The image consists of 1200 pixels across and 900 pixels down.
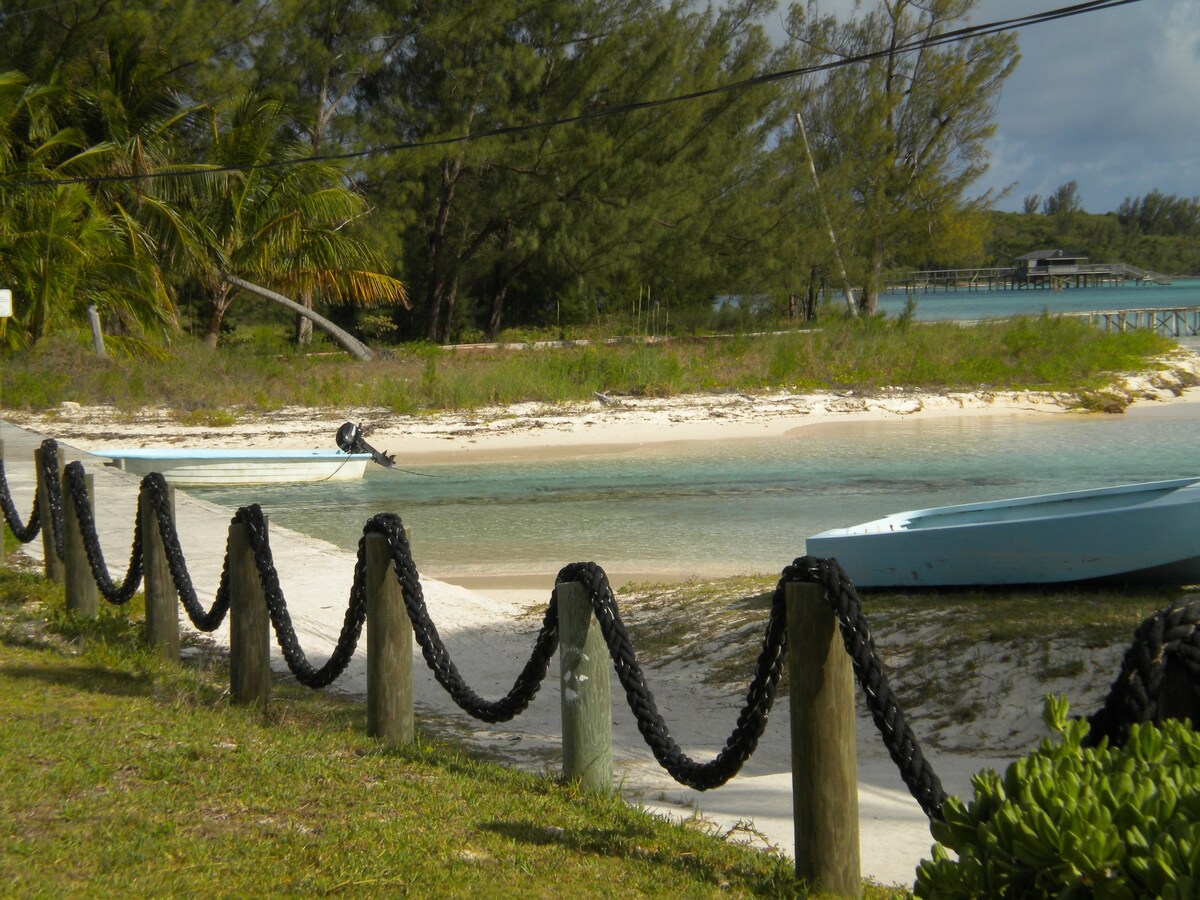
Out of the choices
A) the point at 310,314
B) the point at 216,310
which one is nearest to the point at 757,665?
the point at 310,314

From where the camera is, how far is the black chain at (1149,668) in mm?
2559

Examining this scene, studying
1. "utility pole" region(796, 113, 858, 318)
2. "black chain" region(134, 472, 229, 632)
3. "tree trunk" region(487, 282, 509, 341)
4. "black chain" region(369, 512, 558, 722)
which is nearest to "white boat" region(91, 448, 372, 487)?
"black chain" region(134, 472, 229, 632)

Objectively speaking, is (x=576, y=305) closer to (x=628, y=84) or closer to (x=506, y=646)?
(x=628, y=84)

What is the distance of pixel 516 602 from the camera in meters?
10.4

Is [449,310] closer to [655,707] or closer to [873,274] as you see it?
[873,274]

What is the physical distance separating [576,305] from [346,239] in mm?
9788

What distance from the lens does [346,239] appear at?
26109 millimetres

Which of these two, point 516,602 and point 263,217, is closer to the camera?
point 516,602

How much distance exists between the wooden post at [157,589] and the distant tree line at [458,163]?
16967 millimetres

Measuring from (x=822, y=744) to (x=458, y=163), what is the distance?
2966 cm

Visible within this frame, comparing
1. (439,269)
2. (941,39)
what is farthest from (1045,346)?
(941,39)

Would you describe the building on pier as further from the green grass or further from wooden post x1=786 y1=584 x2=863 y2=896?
wooden post x1=786 y1=584 x2=863 y2=896

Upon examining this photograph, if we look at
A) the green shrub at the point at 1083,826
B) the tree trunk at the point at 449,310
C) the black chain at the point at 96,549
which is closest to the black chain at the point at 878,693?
the green shrub at the point at 1083,826

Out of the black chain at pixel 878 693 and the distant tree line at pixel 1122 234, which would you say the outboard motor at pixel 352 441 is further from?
the distant tree line at pixel 1122 234
